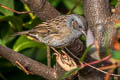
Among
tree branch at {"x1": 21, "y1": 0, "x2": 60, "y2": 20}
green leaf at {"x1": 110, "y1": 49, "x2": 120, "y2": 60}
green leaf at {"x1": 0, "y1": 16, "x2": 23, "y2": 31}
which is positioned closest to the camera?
green leaf at {"x1": 110, "y1": 49, "x2": 120, "y2": 60}

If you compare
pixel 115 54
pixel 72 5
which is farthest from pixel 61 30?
pixel 115 54

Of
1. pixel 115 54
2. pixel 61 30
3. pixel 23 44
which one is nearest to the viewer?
pixel 115 54

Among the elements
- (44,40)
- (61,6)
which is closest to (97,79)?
(44,40)

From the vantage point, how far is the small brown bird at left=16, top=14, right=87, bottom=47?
67.6 inches

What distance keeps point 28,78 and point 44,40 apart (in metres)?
0.64

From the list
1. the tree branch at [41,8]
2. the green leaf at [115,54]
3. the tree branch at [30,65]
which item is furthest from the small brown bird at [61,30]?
the green leaf at [115,54]

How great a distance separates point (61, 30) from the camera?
1.82 meters

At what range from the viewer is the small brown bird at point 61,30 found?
5.64 feet

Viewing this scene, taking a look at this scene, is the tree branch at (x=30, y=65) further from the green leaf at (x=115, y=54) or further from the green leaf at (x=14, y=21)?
the green leaf at (x=115, y=54)

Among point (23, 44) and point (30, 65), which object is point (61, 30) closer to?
point (30, 65)

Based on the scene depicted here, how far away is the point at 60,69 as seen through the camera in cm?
141

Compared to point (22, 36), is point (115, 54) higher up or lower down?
higher up

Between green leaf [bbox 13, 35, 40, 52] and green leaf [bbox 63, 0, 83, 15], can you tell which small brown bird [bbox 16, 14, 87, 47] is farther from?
green leaf [bbox 63, 0, 83, 15]

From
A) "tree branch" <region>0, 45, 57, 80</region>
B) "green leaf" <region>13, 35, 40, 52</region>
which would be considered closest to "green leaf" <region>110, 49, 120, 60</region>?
"tree branch" <region>0, 45, 57, 80</region>
